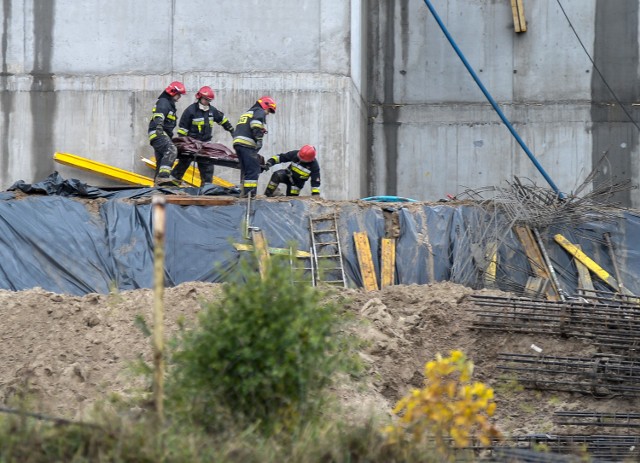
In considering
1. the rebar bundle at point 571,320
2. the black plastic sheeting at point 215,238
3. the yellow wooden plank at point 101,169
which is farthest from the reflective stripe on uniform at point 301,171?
the rebar bundle at point 571,320

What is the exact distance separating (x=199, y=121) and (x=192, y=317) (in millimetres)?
5481

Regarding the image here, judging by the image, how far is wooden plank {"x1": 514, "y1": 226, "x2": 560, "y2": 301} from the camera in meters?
14.6

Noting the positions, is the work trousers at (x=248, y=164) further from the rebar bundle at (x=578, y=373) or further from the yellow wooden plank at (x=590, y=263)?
the rebar bundle at (x=578, y=373)

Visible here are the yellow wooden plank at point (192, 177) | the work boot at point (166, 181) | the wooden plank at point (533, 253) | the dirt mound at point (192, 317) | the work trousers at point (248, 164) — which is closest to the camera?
the dirt mound at point (192, 317)

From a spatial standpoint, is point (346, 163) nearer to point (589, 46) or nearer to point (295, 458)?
point (589, 46)

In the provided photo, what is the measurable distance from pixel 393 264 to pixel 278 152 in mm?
4283

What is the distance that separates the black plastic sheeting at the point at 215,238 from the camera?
14.1m

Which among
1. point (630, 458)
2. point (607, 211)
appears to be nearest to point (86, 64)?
point (607, 211)

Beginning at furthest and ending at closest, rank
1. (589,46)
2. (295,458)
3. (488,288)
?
(589,46) < (488,288) < (295,458)

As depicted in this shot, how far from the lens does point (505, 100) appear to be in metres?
20.7

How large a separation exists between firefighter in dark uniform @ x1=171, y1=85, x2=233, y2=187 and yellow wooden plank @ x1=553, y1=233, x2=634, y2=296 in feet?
17.7

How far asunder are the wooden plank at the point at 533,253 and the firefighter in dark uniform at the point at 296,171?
129 inches

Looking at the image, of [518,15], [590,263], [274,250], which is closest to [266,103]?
[274,250]

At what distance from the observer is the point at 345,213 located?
1509 centimetres
